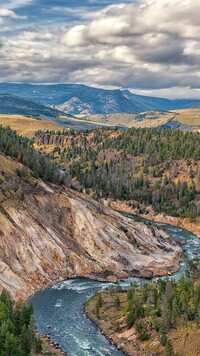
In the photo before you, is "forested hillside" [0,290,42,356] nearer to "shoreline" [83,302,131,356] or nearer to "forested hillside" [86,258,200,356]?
"shoreline" [83,302,131,356]

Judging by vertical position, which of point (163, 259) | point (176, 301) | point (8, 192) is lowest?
point (163, 259)

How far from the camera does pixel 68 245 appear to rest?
118938 mm

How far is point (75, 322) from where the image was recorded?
3396 inches

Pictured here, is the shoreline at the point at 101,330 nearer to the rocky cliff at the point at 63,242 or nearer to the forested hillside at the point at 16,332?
the forested hillside at the point at 16,332

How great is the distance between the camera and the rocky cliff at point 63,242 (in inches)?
4186

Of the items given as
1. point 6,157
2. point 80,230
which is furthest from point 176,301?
point 6,157

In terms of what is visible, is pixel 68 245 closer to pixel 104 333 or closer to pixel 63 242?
pixel 63 242

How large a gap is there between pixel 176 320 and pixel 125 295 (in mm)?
20674

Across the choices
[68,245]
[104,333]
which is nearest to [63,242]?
[68,245]

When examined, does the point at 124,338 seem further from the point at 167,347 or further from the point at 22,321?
the point at 22,321

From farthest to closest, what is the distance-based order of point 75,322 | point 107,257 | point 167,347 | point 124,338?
1. point 107,257
2. point 75,322
3. point 124,338
4. point 167,347

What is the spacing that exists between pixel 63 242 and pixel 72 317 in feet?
105

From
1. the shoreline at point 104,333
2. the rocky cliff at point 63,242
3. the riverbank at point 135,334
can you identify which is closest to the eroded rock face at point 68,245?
the rocky cliff at point 63,242

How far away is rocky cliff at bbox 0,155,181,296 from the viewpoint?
349ft
